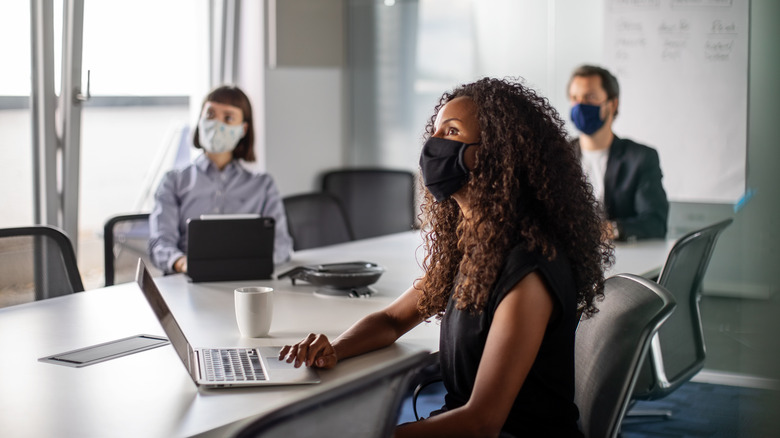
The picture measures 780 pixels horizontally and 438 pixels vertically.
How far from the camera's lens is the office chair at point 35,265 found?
8.29 feet

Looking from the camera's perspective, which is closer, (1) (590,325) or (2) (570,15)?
(1) (590,325)

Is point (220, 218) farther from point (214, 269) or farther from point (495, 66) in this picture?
point (495, 66)

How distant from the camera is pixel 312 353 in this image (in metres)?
1.71

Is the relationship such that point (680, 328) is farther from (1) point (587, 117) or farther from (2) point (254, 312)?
(2) point (254, 312)

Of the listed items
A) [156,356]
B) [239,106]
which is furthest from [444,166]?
[239,106]

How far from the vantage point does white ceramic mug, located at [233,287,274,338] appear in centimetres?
194

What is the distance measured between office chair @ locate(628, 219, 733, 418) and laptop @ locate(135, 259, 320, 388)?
54.6 inches

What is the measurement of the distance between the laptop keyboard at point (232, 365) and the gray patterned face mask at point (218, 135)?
173cm

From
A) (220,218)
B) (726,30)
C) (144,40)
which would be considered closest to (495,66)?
(726,30)

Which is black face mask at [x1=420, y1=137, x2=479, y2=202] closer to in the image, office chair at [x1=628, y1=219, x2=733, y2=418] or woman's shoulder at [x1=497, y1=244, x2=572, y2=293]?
woman's shoulder at [x1=497, y1=244, x2=572, y2=293]

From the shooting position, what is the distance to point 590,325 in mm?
1890

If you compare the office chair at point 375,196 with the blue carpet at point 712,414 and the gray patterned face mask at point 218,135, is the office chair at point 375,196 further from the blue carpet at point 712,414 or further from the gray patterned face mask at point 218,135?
the blue carpet at point 712,414

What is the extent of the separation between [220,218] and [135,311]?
446 mm

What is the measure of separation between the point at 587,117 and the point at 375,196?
178cm
